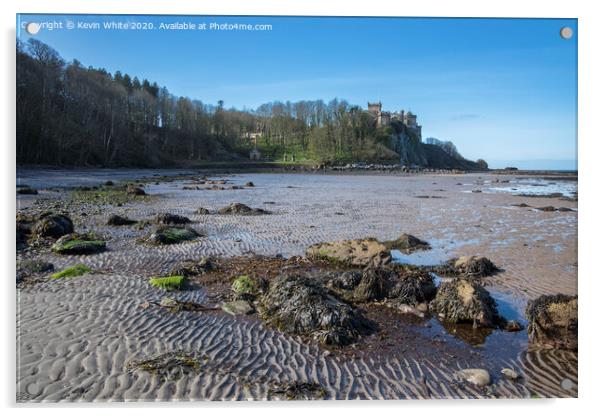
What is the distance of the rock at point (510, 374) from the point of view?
12.0ft

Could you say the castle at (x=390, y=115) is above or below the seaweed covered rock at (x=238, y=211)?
above

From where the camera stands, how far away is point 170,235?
8383 millimetres

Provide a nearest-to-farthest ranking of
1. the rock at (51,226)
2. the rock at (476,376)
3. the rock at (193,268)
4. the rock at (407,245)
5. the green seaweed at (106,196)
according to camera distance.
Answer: the rock at (476,376) → the rock at (193,268) → the rock at (51,226) → the rock at (407,245) → the green seaweed at (106,196)

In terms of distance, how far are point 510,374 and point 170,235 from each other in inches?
264

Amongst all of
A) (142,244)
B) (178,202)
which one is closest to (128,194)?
(178,202)

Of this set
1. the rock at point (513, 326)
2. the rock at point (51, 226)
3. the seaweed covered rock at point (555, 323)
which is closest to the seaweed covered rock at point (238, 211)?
the rock at point (51, 226)

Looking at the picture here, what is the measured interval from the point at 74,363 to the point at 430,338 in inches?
138

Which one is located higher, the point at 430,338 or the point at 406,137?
the point at 406,137

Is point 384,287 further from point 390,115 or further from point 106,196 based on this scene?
point 390,115

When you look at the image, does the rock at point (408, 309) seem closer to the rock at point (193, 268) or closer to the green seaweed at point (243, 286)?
the green seaweed at point (243, 286)

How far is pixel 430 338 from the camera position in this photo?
14.4 ft

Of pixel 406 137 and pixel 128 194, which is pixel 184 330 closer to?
pixel 128 194

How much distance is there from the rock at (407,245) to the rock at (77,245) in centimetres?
563

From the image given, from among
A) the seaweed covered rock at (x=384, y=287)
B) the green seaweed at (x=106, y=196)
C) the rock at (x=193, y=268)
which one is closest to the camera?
the seaweed covered rock at (x=384, y=287)
